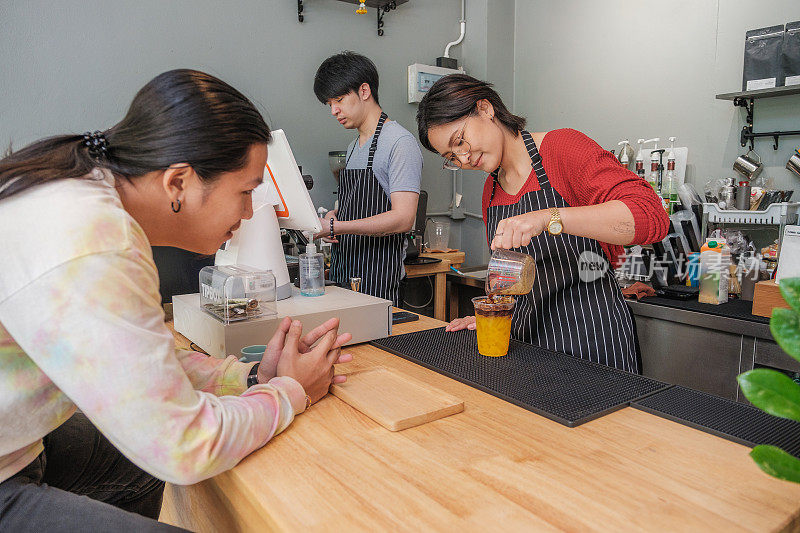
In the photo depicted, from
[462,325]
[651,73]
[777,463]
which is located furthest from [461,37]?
[777,463]

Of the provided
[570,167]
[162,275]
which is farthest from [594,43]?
[162,275]

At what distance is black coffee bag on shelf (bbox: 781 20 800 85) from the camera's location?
90.7 inches

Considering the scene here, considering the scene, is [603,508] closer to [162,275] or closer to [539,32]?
[162,275]

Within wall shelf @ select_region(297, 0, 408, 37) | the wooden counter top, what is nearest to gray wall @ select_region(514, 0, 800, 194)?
wall shelf @ select_region(297, 0, 408, 37)

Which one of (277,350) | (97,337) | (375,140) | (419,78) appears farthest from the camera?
(419,78)

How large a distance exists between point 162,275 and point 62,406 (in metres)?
1.03

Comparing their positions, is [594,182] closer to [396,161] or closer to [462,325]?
[462,325]

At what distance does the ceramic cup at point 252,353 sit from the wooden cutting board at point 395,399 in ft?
0.68

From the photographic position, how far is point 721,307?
2373mm

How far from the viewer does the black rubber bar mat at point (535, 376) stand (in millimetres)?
1034

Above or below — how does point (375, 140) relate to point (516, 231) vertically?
above

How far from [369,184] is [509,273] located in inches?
52.7

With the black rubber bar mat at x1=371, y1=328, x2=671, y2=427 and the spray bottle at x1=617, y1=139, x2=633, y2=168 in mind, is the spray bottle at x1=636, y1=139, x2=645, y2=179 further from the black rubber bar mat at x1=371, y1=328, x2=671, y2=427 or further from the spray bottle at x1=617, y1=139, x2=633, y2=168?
the black rubber bar mat at x1=371, y1=328, x2=671, y2=427

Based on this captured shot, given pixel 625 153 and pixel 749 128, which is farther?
pixel 625 153
